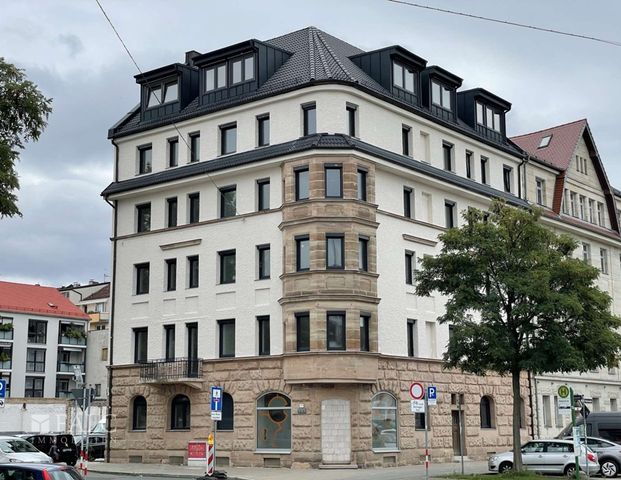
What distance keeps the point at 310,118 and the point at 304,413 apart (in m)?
12.4

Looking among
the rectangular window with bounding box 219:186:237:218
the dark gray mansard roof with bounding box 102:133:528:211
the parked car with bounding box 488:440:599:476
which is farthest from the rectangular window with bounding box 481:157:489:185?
the parked car with bounding box 488:440:599:476

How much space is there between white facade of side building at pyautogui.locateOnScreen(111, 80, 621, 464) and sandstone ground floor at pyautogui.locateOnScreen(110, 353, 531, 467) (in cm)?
102

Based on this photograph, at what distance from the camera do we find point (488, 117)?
49812mm

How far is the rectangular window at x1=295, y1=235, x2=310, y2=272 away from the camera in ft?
127

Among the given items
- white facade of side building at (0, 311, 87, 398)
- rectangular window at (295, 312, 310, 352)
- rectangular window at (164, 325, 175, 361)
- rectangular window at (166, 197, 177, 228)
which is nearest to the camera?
rectangular window at (295, 312, 310, 352)

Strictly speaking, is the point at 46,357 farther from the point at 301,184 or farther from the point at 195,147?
the point at 301,184

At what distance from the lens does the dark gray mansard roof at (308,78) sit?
40.2 m

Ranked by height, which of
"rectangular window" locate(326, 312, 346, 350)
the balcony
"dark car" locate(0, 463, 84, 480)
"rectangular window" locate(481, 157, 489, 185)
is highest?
"rectangular window" locate(481, 157, 489, 185)

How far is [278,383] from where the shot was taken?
3862 centimetres

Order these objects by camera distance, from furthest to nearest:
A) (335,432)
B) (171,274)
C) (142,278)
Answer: (142,278) → (171,274) → (335,432)

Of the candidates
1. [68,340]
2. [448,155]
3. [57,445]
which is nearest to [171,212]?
[57,445]

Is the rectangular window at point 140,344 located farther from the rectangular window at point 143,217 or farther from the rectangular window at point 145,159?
the rectangular window at point 145,159

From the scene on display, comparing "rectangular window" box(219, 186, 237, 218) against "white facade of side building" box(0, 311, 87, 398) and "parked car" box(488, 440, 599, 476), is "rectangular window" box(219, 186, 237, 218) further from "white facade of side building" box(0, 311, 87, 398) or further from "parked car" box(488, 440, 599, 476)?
"white facade of side building" box(0, 311, 87, 398)

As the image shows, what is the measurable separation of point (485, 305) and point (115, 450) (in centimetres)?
2065
